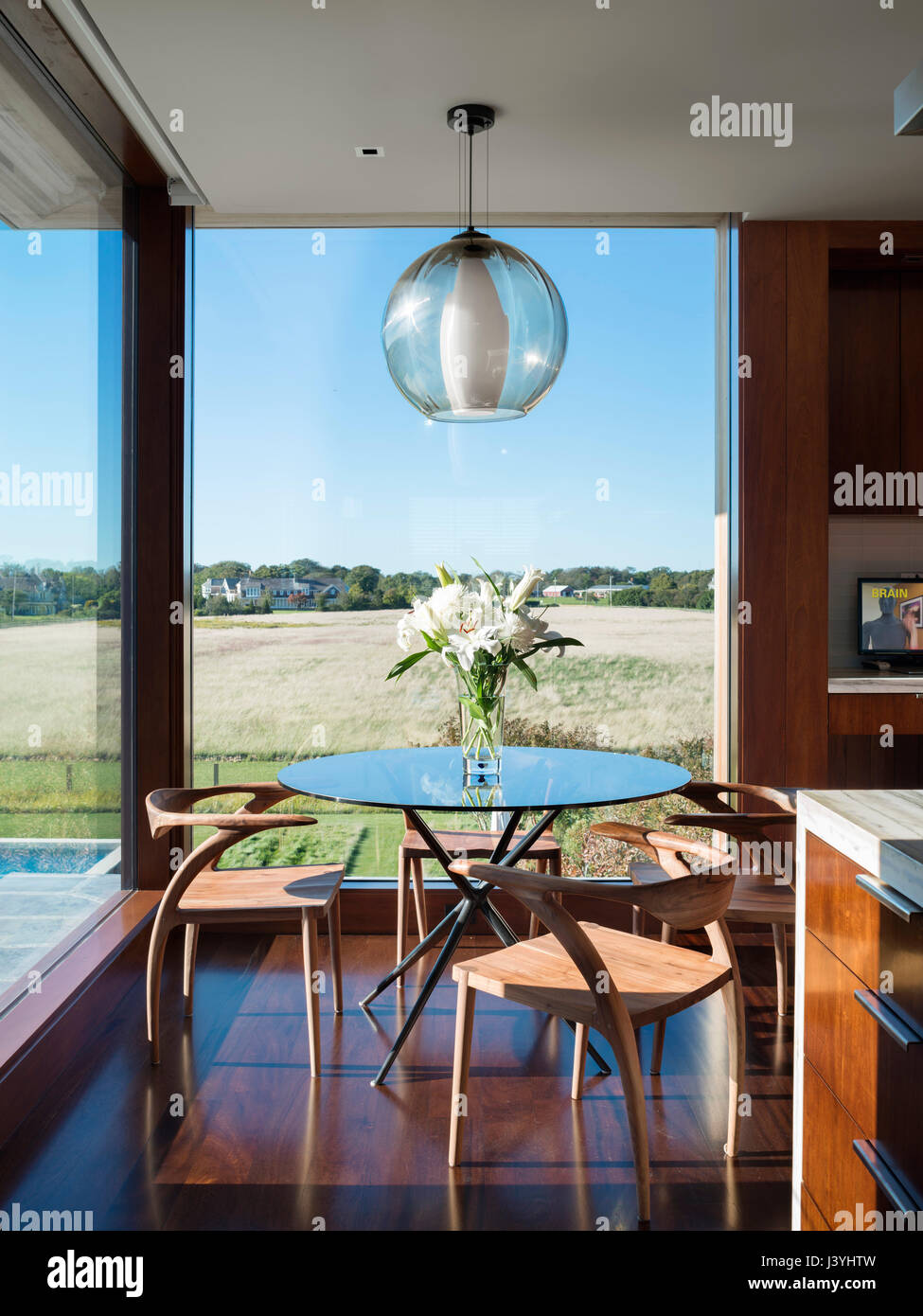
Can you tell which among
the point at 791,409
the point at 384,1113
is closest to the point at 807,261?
the point at 791,409

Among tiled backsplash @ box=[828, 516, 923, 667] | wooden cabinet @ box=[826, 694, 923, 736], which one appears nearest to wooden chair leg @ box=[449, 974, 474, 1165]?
wooden cabinet @ box=[826, 694, 923, 736]

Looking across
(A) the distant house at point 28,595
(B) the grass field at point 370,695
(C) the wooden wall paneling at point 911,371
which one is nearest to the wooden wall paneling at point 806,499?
(B) the grass field at point 370,695

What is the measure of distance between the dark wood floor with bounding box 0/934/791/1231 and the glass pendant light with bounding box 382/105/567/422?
6.25 ft

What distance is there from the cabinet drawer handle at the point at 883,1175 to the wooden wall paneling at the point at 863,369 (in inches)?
132

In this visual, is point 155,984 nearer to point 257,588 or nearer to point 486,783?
point 486,783

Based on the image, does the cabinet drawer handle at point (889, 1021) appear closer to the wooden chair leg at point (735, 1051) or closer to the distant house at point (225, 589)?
the wooden chair leg at point (735, 1051)

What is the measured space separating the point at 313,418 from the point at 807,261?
211 cm

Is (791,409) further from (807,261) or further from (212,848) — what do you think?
(212,848)

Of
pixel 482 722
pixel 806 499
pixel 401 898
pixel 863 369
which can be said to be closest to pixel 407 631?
pixel 482 722

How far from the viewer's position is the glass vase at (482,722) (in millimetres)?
2939

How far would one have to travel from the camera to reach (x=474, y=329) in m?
2.62

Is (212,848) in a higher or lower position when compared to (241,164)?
lower

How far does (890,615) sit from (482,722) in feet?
7.89

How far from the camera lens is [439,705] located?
4.28 m
